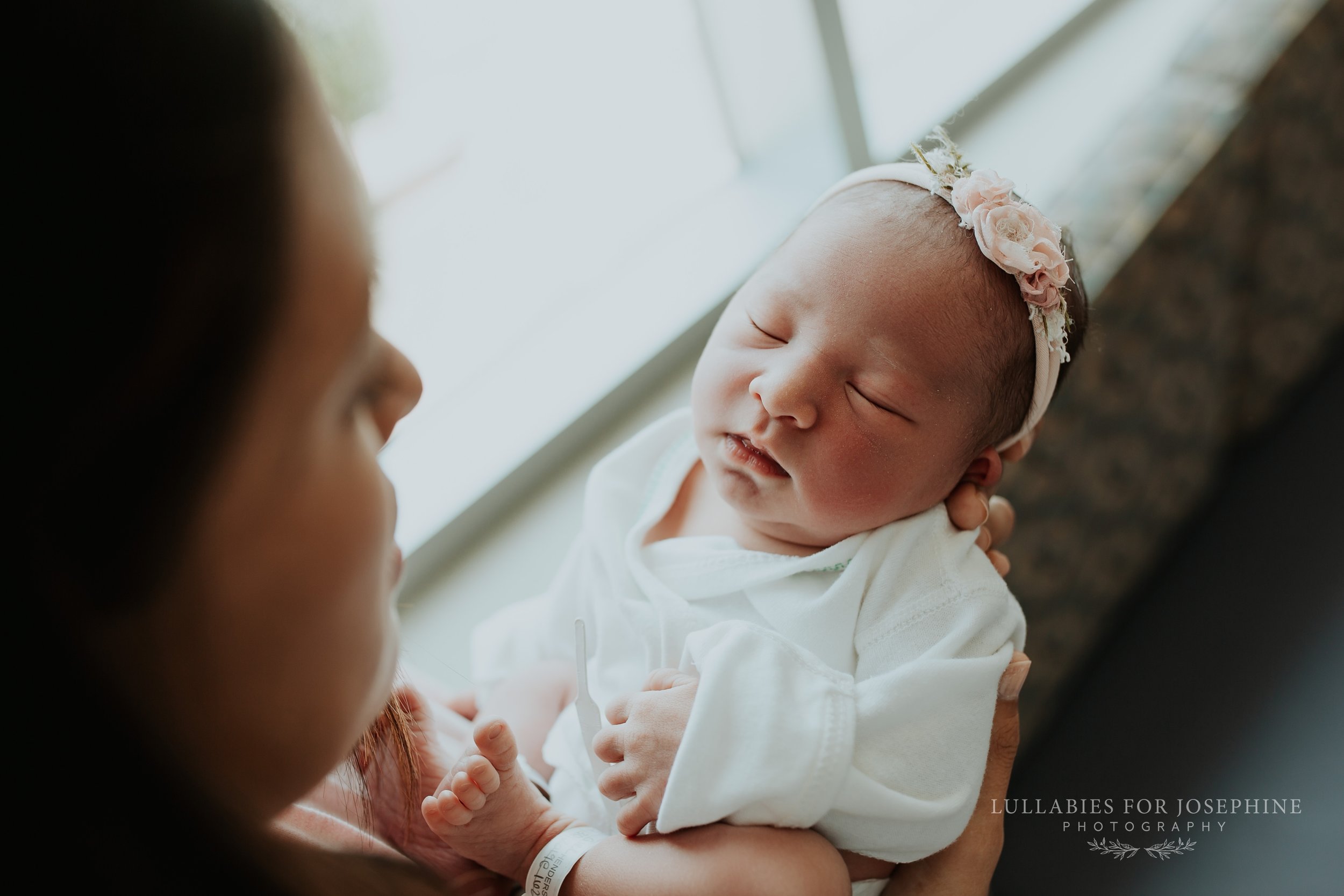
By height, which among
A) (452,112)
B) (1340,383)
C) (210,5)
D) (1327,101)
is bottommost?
(1340,383)

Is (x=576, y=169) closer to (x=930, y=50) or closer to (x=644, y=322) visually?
(x=644, y=322)

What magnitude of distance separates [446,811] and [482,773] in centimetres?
5

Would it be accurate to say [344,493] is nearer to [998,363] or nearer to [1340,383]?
[998,363]

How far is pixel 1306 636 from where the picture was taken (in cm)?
168

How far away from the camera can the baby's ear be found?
119cm

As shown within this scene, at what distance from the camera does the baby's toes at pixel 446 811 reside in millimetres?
961

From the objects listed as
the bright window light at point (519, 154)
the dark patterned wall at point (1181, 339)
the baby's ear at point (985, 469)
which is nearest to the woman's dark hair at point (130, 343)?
the baby's ear at point (985, 469)

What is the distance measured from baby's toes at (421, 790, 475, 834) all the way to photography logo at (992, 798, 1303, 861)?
2.80ft

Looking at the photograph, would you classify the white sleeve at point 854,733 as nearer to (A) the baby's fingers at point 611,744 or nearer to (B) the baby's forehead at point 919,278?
(A) the baby's fingers at point 611,744

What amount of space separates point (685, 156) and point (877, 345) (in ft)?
3.67

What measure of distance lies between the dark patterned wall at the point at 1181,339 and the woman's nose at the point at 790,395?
2.09 feet

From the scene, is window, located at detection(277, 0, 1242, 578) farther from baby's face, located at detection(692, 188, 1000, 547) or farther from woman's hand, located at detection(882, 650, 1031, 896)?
woman's hand, located at detection(882, 650, 1031, 896)

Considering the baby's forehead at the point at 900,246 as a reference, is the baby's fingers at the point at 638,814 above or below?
below

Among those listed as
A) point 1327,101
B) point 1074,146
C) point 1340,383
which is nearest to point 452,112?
point 1074,146
